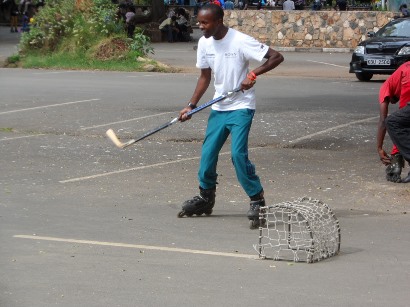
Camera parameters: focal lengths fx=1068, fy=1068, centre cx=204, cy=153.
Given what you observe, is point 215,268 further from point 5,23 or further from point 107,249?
point 5,23

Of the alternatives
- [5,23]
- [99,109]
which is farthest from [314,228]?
[5,23]

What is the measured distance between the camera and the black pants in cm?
1034

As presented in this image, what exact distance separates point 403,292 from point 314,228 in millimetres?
1189

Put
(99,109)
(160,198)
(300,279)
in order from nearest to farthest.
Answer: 1. (300,279)
2. (160,198)
3. (99,109)

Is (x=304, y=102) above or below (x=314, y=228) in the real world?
below

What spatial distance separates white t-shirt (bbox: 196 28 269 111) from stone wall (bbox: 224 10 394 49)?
26587mm

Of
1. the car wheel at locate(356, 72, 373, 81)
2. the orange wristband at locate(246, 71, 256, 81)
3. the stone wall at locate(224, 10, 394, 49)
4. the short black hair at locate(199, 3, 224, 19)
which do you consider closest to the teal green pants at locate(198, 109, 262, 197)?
the orange wristband at locate(246, 71, 256, 81)

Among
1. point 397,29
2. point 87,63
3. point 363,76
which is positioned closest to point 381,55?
point 363,76

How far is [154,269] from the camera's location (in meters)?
7.21

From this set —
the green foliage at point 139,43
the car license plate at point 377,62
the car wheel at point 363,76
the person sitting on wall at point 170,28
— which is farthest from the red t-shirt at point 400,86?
the person sitting on wall at point 170,28

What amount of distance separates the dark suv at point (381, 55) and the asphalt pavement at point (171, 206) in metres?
4.58

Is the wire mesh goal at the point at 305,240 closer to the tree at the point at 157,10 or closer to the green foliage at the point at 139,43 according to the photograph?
the green foliage at the point at 139,43

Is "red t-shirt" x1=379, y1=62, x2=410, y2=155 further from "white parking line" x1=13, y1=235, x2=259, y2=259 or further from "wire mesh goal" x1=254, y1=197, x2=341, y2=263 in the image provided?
"white parking line" x1=13, y1=235, x2=259, y2=259

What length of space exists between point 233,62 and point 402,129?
2.34 meters
